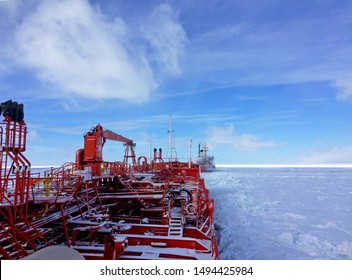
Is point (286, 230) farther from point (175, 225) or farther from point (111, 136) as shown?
point (111, 136)

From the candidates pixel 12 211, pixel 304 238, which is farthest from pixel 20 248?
pixel 304 238

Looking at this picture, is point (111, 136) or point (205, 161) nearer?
point (111, 136)

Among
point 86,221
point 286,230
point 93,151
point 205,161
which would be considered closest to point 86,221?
point 86,221

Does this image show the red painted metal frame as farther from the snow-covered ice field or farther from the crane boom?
the snow-covered ice field

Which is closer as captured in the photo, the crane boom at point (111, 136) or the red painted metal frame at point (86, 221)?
the red painted metal frame at point (86, 221)

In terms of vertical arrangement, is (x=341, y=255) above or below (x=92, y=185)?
below

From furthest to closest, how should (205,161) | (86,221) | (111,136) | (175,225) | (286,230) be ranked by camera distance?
(205,161)
(111,136)
(286,230)
(175,225)
(86,221)

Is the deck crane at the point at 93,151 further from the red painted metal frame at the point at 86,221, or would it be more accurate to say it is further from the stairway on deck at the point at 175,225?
the stairway on deck at the point at 175,225

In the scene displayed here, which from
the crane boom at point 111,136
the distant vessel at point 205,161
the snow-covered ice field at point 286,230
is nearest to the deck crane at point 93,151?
the crane boom at point 111,136

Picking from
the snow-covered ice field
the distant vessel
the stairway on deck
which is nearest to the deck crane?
the stairway on deck

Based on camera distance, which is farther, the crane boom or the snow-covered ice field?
the crane boom
